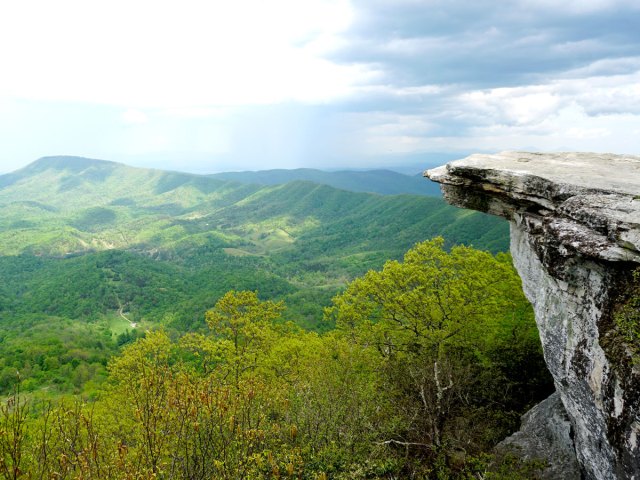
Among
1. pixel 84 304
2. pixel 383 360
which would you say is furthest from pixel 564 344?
pixel 84 304

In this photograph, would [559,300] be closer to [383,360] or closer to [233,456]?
[233,456]

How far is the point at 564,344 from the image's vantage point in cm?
1224

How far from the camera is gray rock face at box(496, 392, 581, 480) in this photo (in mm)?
15719

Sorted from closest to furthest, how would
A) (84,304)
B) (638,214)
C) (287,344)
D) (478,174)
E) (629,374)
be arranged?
(629,374)
(638,214)
(478,174)
(287,344)
(84,304)

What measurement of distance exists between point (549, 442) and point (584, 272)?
32.2 feet

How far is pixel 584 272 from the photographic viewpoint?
1102 centimetres

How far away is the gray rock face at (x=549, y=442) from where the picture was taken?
1572 cm

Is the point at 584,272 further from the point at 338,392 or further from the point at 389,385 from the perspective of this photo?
the point at 389,385

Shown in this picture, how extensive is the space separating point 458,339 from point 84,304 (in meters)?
186

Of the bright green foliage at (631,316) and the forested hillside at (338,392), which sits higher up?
the bright green foliage at (631,316)

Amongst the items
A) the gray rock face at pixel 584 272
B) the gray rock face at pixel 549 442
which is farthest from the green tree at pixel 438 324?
the gray rock face at pixel 584 272

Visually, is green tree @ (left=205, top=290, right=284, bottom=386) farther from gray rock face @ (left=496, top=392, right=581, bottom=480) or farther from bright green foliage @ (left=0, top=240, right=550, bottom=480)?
gray rock face @ (left=496, top=392, right=581, bottom=480)

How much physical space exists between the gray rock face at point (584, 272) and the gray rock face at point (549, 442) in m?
2.53

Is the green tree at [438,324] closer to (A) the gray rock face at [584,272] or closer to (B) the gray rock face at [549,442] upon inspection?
(B) the gray rock face at [549,442]
